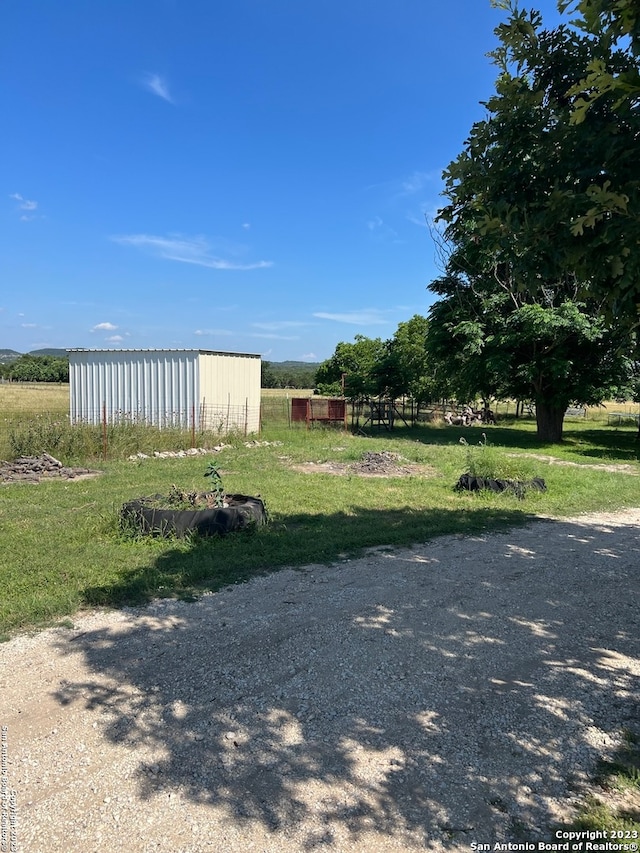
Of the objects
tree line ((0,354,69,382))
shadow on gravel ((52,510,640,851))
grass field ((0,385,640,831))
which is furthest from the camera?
tree line ((0,354,69,382))

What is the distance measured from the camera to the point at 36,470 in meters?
11.3

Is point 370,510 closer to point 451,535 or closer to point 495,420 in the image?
point 451,535

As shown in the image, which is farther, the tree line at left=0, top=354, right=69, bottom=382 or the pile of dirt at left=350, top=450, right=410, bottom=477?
the tree line at left=0, top=354, right=69, bottom=382

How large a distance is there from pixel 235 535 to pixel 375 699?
3.63 meters

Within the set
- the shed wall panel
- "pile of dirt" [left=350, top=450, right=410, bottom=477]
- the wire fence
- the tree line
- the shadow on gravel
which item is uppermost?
the tree line

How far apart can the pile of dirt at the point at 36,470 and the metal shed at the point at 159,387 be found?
17.4ft

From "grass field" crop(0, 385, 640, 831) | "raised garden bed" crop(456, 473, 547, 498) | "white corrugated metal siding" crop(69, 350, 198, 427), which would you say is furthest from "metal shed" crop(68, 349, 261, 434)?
"raised garden bed" crop(456, 473, 547, 498)

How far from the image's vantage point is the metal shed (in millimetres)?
17734

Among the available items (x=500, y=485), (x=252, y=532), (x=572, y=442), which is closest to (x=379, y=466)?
(x=500, y=485)

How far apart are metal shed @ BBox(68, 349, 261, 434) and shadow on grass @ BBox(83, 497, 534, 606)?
35.5ft

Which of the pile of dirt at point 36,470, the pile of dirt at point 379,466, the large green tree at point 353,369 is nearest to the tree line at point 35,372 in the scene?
the large green tree at point 353,369

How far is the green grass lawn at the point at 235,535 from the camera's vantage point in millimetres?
4824

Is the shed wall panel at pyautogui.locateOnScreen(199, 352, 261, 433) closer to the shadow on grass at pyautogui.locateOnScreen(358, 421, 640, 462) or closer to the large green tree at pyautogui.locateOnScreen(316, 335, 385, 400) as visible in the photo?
the shadow on grass at pyautogui.locateOnScreen(358, 421, 640, 462)

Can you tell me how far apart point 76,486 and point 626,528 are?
9.06 metres
